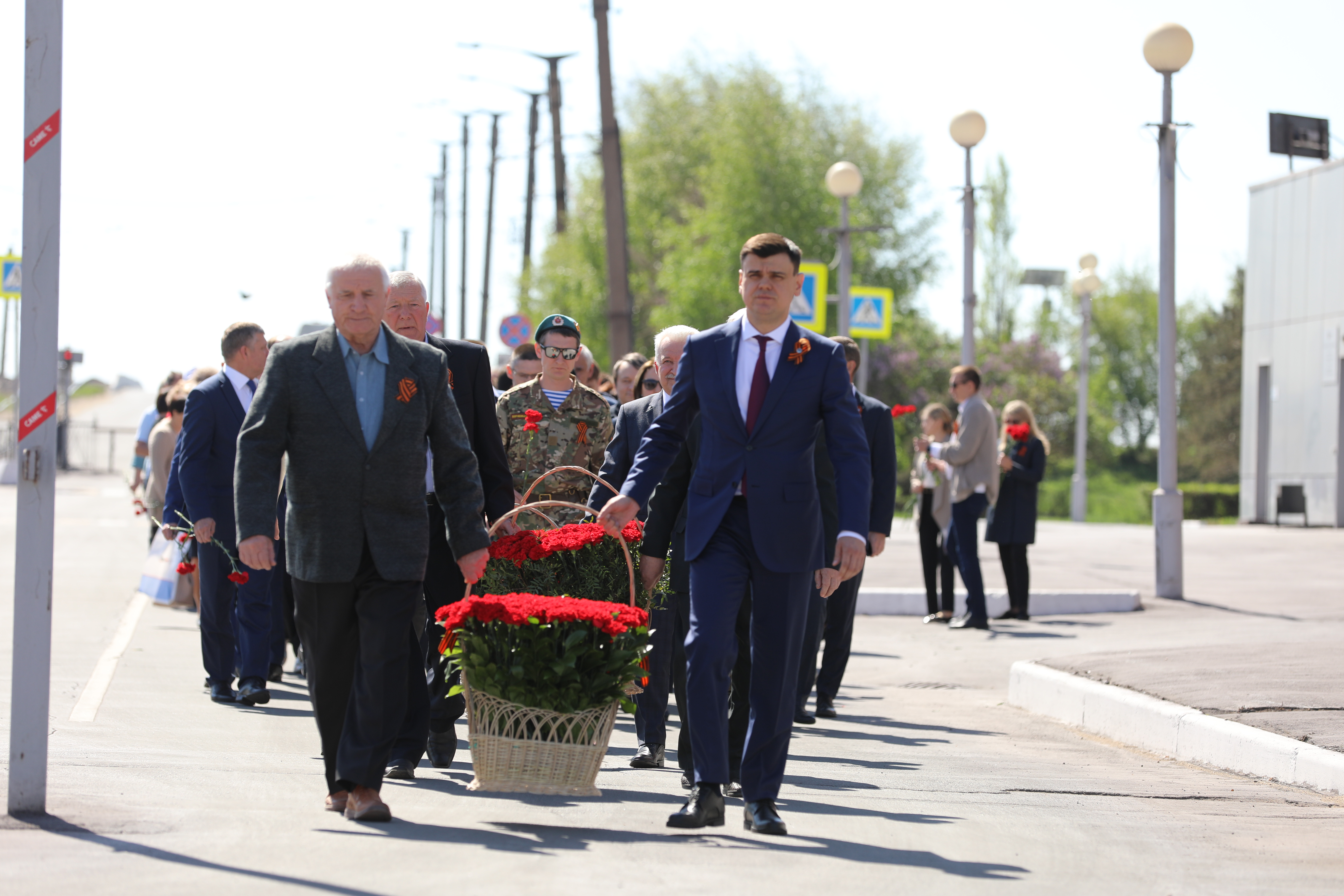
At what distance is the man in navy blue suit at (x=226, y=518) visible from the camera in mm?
9141

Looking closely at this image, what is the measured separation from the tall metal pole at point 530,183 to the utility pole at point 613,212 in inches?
983

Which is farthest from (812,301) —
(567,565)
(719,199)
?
(719,199)

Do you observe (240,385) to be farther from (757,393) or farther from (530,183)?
(530,183)

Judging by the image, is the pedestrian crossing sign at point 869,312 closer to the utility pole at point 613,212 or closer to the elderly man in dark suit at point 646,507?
the utility pole at point 613,212

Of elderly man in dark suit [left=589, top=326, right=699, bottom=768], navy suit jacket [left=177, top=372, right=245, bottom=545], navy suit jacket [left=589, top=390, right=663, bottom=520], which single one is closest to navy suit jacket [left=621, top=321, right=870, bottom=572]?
elderly man in dark suit [left=589, top=326, right=699, bottom=768]

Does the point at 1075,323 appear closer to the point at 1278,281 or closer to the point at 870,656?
the point at 1278,281

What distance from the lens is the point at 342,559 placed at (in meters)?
5.55

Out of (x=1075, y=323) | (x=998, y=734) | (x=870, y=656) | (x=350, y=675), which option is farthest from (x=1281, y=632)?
(x=1075, y=323)

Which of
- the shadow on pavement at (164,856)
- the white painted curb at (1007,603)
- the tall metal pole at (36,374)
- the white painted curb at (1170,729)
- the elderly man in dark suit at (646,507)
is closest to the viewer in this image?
the shadow on pavement at (164,856)

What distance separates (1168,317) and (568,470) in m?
9.78

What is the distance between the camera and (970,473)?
1389 centimetres

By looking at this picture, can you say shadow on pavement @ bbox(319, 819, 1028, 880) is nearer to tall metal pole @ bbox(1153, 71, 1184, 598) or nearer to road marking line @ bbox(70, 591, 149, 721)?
road marking line @ bbox(70, 591, 149, 721)

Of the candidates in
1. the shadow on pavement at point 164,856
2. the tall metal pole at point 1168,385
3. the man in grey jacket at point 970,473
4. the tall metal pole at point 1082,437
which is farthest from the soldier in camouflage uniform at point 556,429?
the tall metal pole at point 1082,437

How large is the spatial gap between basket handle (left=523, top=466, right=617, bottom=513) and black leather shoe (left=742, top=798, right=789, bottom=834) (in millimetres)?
1796
